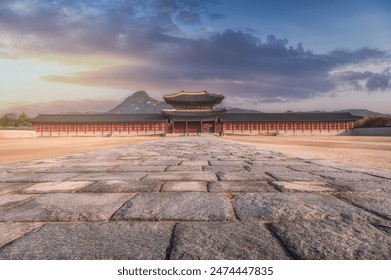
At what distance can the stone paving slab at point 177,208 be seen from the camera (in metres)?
1.66

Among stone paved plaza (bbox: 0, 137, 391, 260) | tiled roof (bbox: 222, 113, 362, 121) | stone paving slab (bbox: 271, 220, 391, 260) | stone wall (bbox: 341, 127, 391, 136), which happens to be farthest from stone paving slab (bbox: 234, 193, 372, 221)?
tiled roof (bbox: 222, 113, 362, 121)

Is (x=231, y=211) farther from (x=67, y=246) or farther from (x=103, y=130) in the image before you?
(x=103, y=130)

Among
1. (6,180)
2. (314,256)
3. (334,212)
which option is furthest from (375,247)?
(6,180)

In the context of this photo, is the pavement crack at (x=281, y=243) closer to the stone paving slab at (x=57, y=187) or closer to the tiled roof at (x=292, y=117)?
the stone paving slab at (x=57, y=187)

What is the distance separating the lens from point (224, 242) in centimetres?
128

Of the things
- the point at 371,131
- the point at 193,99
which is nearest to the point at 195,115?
the point at 193,99

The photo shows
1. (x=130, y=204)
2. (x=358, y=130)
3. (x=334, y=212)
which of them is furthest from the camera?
(x=358, y=130)

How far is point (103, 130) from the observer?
41.1 meters

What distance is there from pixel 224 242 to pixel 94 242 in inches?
24.4

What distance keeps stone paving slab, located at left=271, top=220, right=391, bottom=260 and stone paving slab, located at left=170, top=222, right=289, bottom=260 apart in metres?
0.08

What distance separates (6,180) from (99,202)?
1.73m

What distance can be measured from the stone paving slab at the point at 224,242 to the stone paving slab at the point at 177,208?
0.15 metres

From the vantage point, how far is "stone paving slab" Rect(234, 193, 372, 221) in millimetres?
1659

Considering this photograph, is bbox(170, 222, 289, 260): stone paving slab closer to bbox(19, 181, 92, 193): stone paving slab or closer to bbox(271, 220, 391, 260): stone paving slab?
bbox(271, 220, 391, 260): stone paving slab
